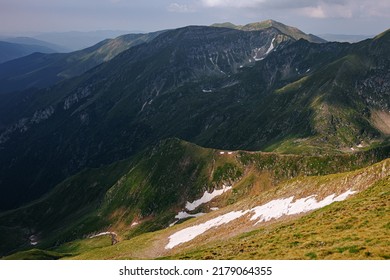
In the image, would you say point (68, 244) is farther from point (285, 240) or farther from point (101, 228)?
point (285, 240)

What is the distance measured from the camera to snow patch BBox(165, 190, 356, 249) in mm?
74500

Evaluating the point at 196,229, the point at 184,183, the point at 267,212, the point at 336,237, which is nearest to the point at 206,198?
the point at 184,183

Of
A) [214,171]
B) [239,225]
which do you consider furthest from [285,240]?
[214,171]

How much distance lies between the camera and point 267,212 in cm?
8356

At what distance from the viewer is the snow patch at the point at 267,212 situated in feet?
244

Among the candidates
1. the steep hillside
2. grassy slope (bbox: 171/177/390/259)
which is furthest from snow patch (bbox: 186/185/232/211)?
grassy slope (bbox: 171/177/390/259)

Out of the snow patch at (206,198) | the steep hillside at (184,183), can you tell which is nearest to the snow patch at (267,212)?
the steep hillside at (184,183)

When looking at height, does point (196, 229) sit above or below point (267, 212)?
below

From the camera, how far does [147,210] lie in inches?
6727

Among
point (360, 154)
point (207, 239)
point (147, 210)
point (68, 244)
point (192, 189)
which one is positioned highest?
Answer: point (360, 154)

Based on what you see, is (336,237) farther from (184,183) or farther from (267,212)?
(184,183)

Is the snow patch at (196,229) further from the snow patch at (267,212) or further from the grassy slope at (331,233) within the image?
the grassy slope at (331,233)
